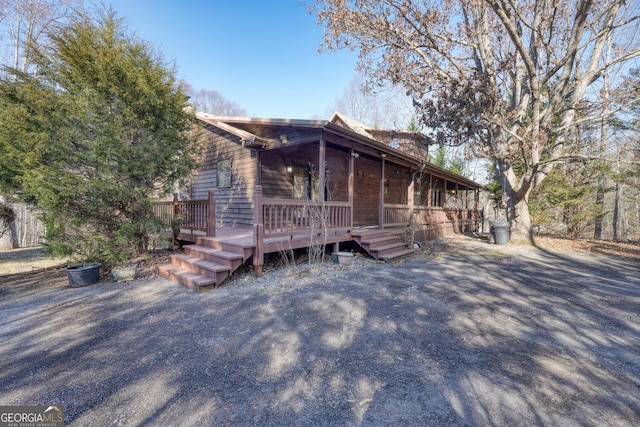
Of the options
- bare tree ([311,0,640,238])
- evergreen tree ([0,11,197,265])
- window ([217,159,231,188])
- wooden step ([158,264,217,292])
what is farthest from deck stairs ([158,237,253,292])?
bare tree ([311,0,640,238])

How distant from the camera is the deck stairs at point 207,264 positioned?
503 centimetres

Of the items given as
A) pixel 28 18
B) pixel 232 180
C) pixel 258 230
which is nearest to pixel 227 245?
pixel 258 230

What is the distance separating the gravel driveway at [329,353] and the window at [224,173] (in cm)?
458

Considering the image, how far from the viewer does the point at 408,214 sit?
10.0 meters

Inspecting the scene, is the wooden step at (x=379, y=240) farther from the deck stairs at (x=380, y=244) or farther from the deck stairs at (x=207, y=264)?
the deck stairs at (x=207, y=264)

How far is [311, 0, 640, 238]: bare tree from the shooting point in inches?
323

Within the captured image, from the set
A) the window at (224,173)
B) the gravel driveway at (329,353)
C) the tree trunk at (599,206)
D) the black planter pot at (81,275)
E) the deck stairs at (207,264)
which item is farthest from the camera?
the tree trunk at (599,206)

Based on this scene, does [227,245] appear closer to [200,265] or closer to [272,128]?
[200,265]

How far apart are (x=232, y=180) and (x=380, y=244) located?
5.06 meters

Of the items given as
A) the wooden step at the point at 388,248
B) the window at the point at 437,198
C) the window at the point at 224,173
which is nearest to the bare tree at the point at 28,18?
the window at the point at 224,173

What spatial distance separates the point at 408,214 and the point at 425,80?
474 cm

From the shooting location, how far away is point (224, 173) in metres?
9.27

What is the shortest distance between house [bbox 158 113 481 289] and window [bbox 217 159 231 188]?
33 mm

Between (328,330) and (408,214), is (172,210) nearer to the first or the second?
(328,330)
